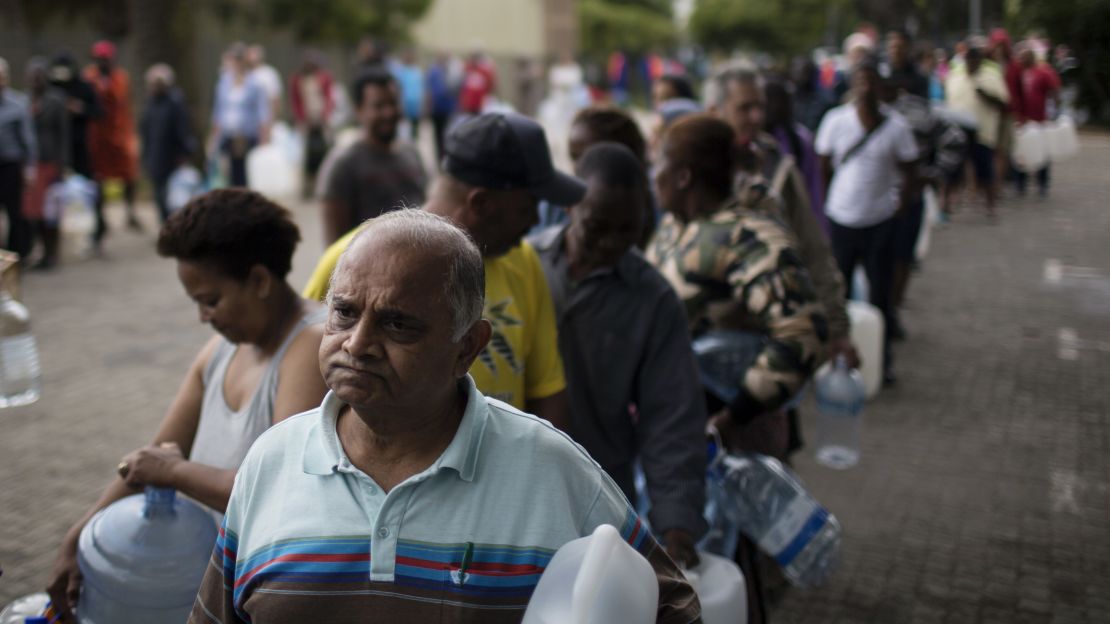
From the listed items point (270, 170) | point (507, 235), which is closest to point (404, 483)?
point (507, 235)

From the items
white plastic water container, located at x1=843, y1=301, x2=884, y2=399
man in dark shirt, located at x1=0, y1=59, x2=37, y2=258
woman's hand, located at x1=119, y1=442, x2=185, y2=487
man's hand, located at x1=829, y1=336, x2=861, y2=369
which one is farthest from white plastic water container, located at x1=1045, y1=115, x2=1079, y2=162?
woman's hand, located at x1=119, y1=442, x2=185, y2=487

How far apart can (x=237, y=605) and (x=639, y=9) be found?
6189cm

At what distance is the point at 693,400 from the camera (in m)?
3.07

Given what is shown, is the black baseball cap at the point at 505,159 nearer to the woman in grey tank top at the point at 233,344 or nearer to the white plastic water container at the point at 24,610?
the woman in grey tank top at the point at 233,344

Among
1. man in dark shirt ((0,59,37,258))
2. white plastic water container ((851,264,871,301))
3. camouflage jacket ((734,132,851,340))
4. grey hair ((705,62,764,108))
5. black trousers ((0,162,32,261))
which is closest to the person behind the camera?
camouflage jacket ((734,132,851,340))

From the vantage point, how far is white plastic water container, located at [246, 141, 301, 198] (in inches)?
573

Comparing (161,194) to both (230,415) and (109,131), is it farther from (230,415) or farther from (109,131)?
(230,415)

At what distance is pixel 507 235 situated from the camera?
295cm

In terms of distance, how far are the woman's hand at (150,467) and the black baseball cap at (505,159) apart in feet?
3.32

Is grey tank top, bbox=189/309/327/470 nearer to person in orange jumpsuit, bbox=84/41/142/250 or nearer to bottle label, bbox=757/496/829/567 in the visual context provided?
bottle label, bbox=757/496/829/567

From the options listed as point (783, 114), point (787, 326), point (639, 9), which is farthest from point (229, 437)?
point (639, 9)

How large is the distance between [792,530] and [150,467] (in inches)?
77.6

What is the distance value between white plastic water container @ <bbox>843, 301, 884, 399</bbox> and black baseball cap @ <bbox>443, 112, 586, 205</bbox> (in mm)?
4224

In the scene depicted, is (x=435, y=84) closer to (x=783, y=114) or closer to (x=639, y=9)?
(x=783, y=114)
